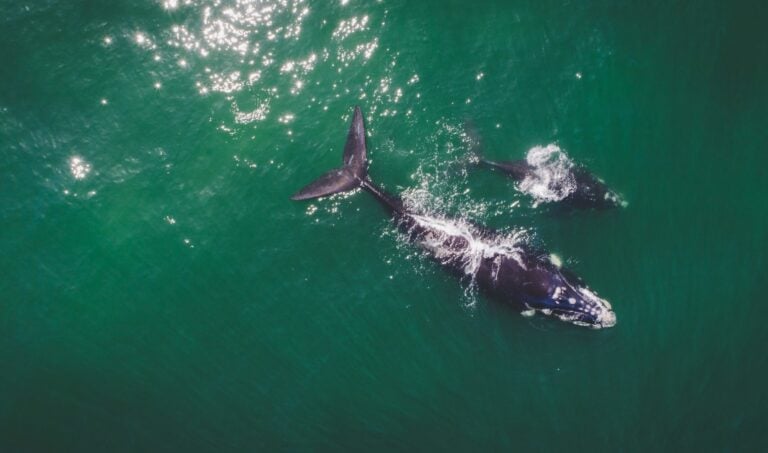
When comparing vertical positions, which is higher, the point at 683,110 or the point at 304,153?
the point at 683,110

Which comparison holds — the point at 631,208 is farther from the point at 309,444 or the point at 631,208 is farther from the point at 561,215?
the point at 309,444

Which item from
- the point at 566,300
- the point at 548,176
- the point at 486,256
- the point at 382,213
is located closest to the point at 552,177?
the point at 548,176

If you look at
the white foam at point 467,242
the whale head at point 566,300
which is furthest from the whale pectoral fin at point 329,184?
the whale head at point 566,300

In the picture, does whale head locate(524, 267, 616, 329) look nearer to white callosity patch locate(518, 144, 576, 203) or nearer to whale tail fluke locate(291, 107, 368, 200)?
white callosity patch locate(518, 144, 576, 203)

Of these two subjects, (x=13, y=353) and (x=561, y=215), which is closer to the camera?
(x=561, y=215)

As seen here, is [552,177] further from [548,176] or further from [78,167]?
[78,167]

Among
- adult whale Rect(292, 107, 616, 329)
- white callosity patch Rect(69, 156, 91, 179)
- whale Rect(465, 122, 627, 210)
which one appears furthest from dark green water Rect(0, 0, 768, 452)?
adult whale Rect(292, 107, 616, 329)

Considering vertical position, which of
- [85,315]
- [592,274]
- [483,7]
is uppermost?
[483,7]

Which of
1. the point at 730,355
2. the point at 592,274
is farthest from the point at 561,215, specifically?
the point at 730,355
